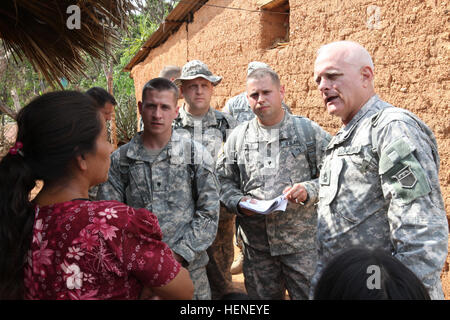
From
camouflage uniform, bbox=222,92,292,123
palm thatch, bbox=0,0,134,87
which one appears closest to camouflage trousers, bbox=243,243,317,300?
camouflage uniform, bbox=222,92,292,123

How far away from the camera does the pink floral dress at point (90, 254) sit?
135 centimetres

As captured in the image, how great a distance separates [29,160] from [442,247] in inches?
64.1

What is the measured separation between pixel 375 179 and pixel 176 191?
1315 mm

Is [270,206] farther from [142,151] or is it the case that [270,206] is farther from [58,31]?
[58,31]

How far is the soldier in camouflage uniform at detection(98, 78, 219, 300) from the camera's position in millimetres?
2615

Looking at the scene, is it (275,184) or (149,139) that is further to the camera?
(275,184)

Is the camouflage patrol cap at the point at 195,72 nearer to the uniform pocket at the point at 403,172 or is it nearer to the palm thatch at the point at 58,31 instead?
the palm thatch at the point at 58,31

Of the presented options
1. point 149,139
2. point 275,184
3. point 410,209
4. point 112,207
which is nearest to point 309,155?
point 275,184

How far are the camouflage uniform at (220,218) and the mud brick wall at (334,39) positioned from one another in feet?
5.39

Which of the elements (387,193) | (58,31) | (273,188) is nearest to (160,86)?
(58,31)

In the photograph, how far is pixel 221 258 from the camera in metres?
3.85

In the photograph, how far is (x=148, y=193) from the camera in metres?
2.65

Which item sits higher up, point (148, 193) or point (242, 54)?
point (242, 54)
